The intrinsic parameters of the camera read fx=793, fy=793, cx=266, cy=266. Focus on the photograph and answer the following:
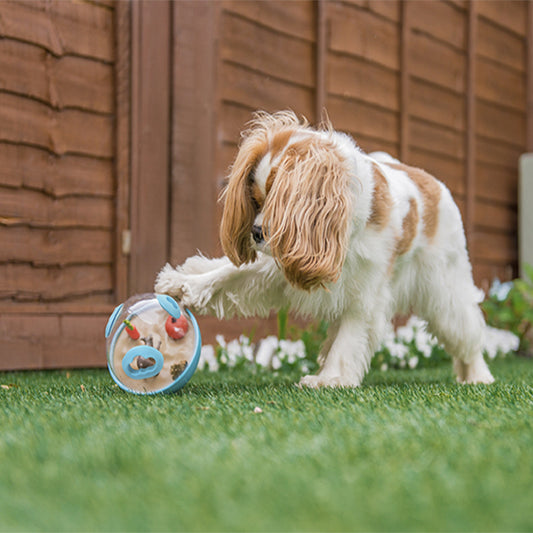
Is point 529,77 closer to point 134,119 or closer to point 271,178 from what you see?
point 134,119

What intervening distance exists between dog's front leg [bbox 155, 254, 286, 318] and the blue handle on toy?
0.38 m

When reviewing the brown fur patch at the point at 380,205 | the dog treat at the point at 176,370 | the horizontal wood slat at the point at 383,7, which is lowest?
the dog treat at the point at 176,370

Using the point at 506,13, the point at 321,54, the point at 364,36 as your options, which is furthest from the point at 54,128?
the point at 506,13

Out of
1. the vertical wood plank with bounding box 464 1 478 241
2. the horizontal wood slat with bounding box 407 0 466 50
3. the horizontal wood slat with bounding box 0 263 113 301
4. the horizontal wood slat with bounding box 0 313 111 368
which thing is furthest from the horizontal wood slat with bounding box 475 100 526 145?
the horizontal wood slat with bounding box 0 313 111 368

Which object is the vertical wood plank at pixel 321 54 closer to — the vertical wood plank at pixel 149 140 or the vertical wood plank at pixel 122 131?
the vertical wood plank at pixel 149 140

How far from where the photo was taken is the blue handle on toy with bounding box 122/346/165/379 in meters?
2.65

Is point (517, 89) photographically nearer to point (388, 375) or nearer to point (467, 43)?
point (467, 43)

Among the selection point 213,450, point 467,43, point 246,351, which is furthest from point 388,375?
point 467,43

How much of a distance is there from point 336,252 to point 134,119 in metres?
1.78

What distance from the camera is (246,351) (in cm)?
427

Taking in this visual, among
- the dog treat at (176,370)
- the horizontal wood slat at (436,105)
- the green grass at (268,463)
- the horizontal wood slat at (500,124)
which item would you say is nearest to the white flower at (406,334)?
the horizontal wood slat at (436,105)

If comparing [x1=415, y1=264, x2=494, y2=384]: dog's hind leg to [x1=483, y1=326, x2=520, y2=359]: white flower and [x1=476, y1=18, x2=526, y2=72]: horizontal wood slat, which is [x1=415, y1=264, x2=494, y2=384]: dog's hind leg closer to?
[x1=483, y1=326, x2=520, y2=359]: white flower

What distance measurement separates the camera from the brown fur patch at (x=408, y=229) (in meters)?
3.13

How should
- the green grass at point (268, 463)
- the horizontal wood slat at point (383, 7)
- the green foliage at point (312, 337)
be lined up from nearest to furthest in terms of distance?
the green grass at point (268, 463), the green foliage at point (312, 337), the horizontal wood slat at point (383, 7)
